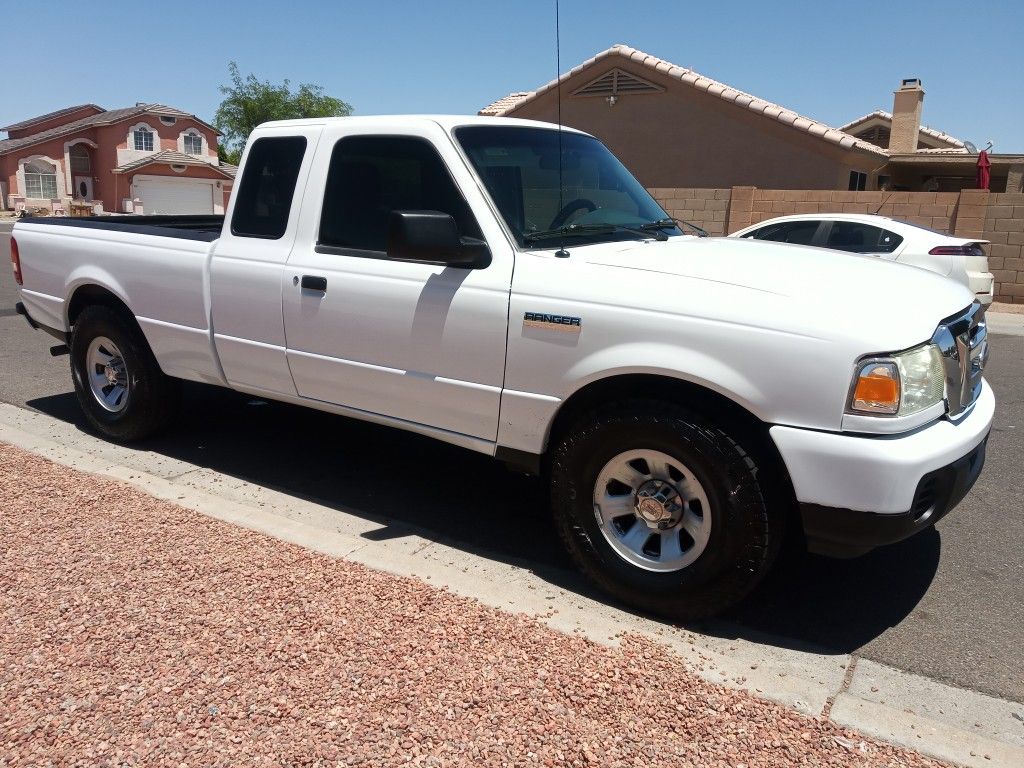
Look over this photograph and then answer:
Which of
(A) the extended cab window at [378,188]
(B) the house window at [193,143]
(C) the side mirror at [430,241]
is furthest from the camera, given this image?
(B) the house window at [193,143]

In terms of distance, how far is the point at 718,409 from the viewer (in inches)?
132

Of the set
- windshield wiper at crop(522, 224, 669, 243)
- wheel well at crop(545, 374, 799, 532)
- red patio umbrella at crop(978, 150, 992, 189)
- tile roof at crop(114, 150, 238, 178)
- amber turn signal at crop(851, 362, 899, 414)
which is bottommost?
wheel well at crop(545, 374, 799, 532)

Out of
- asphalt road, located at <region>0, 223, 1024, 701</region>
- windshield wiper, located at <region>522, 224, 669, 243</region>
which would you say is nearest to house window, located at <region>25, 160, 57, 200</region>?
asphalt road, located at <region>0, 223, 1024, 701</region>

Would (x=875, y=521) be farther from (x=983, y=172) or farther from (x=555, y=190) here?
(x=983, y=172)

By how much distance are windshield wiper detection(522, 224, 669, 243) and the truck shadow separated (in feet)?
5.13

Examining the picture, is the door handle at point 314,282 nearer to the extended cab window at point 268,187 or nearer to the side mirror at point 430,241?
the extended cab window at point 268,187

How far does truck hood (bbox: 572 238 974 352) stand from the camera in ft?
10.2

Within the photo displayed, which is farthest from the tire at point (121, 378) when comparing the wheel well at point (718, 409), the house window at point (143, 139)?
the house window at point (143, 139)

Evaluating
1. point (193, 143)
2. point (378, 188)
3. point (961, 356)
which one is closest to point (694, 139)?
point (378, 188)

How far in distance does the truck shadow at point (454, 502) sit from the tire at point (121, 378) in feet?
0.78

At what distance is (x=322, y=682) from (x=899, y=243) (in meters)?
10.4

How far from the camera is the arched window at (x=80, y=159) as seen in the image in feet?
176

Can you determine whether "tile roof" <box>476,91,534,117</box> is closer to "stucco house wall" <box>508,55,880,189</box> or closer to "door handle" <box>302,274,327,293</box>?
"stucco house wall" <box>508,55,880,189</box>

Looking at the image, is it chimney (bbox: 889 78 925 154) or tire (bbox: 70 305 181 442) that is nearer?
tire (bbox: 70 305 181 442)
